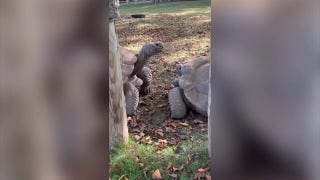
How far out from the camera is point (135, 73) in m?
4.46

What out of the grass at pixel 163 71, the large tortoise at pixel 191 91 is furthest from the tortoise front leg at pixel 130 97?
the large tortoise at pixel 191 91

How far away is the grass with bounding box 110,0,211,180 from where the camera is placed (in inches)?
120

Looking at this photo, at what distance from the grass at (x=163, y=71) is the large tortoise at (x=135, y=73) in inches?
5.1

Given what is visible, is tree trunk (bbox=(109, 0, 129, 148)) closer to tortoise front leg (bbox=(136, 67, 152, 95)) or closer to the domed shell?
the domed shell

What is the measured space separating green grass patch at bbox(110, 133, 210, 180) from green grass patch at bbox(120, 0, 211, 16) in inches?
130

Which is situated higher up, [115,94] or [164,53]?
[115,94]

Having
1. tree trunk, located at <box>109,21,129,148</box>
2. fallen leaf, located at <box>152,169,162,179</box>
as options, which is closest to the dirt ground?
tree trunk, located at <box>109,21,129,148</box>

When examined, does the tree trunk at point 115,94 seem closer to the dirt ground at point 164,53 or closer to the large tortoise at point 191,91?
the dirt ground at point 164,53

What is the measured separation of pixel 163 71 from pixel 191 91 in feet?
4.08

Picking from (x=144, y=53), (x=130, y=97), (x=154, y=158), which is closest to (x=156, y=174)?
(x=154, y=158)

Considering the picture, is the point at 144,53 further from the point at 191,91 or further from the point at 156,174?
the point at 156,174

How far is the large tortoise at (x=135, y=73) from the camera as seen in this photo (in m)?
4.07
